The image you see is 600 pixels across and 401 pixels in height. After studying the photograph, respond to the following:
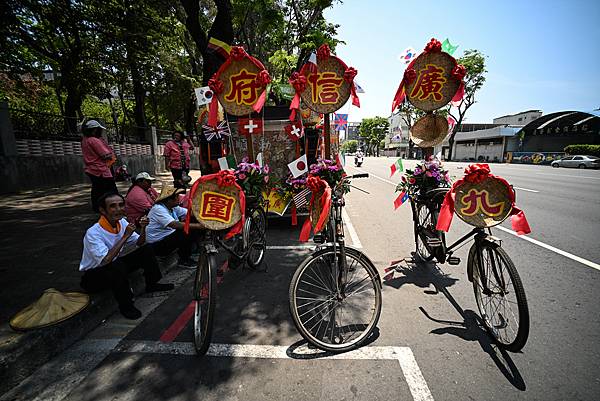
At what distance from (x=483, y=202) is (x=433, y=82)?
1768mm

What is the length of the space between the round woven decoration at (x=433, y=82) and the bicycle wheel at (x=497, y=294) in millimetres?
1917

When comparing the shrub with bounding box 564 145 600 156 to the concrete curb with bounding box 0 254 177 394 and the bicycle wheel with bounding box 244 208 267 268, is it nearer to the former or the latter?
the bicycle wheel with bounding box 244 208 267 268

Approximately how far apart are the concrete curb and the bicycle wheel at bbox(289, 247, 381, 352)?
6.60 ft

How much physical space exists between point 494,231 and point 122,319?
21.0 feet

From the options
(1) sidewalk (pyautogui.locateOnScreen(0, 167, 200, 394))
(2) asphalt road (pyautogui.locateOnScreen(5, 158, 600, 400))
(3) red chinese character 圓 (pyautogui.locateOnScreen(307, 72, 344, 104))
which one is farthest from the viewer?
(3) red chinese character 圓 (pyautogui.locateOnScreen(307, 72, 344, 104))

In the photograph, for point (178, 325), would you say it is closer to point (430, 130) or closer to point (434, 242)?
point (434, 242)

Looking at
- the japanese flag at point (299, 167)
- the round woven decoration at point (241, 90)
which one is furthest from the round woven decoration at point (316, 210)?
the round woven decoration at point (241, 90)

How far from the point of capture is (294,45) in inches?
573

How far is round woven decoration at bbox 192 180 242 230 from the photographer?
2549 mm

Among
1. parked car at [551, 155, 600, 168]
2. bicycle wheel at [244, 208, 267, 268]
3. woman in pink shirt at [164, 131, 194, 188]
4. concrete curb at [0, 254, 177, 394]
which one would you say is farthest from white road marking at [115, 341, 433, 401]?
parked car at [551, 155, 600, 168]

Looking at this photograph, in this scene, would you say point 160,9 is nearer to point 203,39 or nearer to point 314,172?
point 203,39

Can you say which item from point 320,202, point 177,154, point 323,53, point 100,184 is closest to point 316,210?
point 320,202

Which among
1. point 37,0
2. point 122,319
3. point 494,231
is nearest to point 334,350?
point 122,319

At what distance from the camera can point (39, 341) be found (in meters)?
2.32
